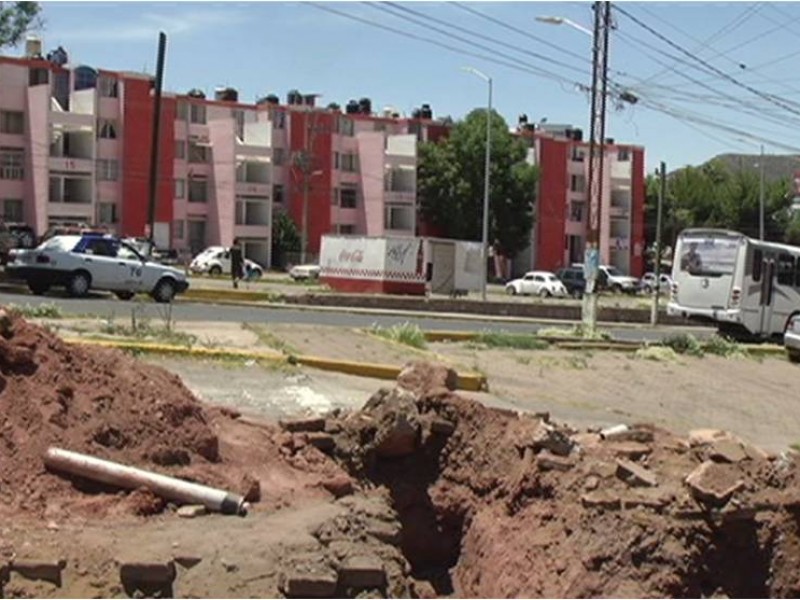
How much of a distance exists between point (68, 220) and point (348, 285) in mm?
26668

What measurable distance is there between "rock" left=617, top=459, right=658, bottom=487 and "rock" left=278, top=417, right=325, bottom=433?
8.75ft

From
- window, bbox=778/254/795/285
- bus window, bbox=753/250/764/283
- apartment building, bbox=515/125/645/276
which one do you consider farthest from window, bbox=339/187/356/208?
bus window, bbox=753/250/764/283

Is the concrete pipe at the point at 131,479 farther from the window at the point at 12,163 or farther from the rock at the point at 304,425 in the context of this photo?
the window at the point at 12,163

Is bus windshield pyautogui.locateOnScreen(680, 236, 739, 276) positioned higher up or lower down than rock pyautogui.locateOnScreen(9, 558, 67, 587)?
higher up

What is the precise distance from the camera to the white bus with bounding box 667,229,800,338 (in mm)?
33906

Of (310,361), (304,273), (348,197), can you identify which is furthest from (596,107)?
(348,197)

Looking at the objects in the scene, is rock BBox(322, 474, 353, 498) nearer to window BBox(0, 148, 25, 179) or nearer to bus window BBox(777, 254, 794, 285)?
bus window BBox(777, 254, 794, 285)

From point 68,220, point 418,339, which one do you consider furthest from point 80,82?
point 418,339

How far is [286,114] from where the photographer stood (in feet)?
278

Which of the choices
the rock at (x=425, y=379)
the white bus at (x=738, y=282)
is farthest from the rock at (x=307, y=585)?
the white bus at (x=738, y=282)

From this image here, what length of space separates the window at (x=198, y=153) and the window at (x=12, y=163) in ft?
37.4

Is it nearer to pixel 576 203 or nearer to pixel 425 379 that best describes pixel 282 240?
pixel 576 203

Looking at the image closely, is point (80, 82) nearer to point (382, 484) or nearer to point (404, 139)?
point (404, 139)

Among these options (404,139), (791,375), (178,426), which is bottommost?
(791,375)
